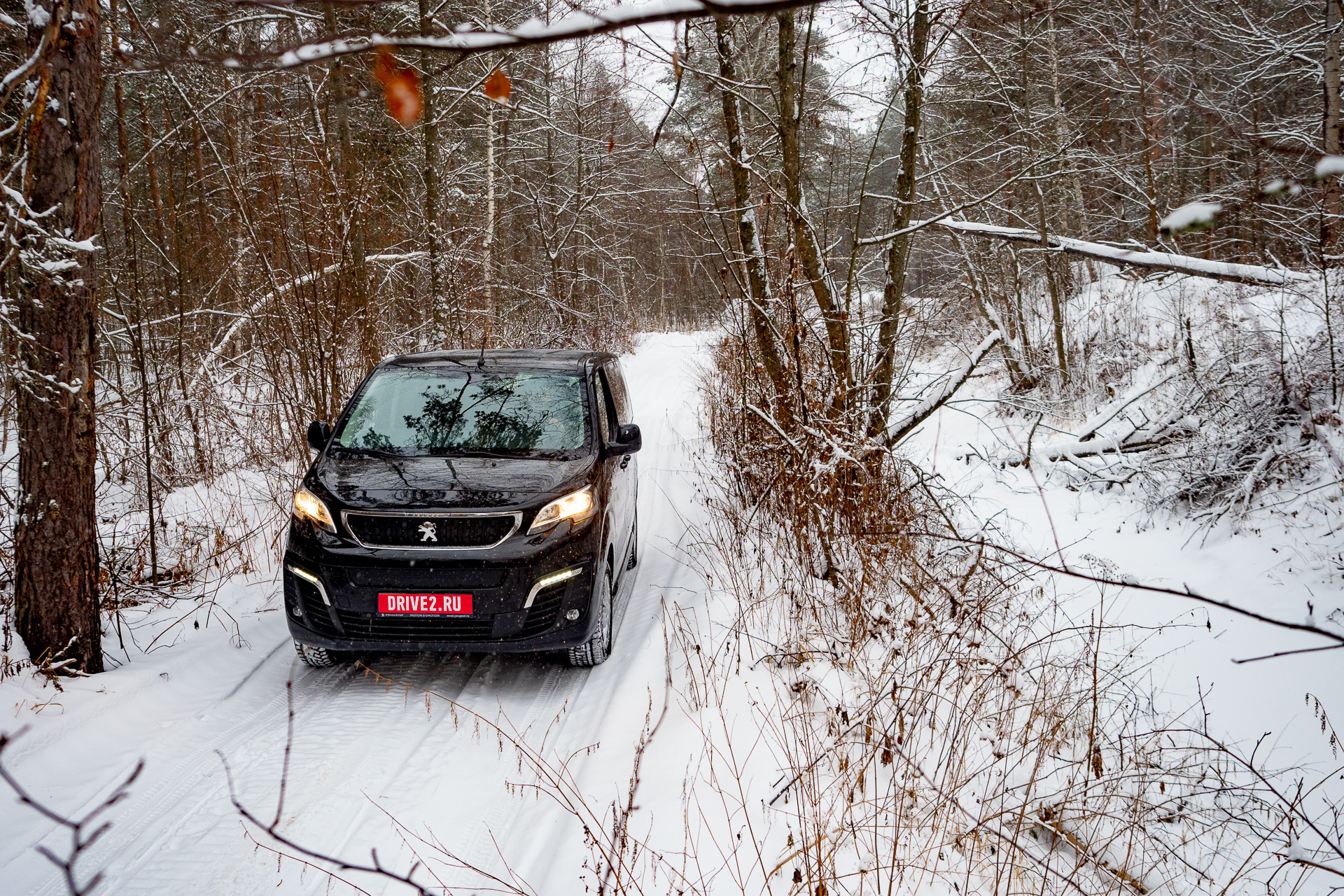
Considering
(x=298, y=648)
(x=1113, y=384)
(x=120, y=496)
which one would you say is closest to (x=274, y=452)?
(x=120, y=496)

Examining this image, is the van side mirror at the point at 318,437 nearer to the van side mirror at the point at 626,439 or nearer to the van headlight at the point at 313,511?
the van headlight at the point at 313,511

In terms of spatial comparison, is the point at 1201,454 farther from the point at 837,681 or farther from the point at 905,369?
the point at 837,681

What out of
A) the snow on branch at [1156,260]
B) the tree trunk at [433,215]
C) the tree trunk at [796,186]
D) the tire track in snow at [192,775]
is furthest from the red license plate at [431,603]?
the tree trunk at [433,215]

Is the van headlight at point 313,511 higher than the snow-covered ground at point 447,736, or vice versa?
the van headlight at point 313,511

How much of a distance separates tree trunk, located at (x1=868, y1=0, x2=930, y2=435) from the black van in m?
2.15

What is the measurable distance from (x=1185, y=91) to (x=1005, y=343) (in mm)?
4958

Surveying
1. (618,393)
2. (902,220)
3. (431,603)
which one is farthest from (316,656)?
(902,220)

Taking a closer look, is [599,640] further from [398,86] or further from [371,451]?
[398,86]

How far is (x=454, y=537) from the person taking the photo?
4039 mm

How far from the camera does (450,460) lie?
4582 millimetres

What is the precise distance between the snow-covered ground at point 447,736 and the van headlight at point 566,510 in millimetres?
963

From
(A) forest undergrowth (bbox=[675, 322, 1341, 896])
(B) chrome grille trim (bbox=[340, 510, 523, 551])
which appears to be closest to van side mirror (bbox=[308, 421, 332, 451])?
(B) chrome grille trim (bbox=[340, 510, 523, 551])

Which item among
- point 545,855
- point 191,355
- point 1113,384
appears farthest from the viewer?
point 1113,384

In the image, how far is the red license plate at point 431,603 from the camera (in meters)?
3.95
